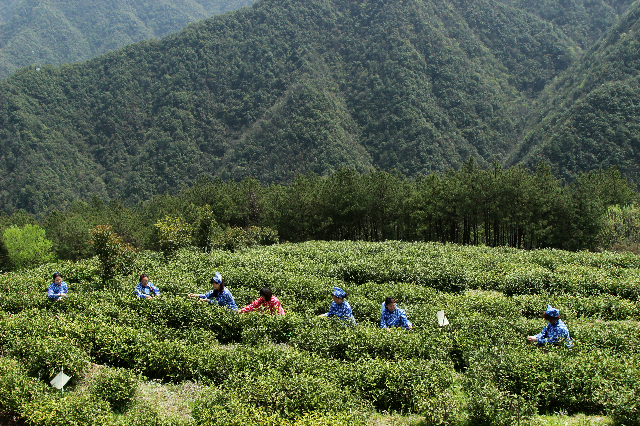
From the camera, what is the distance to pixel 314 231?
49938 mm

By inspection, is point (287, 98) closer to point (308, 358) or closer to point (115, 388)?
point (308, 358)

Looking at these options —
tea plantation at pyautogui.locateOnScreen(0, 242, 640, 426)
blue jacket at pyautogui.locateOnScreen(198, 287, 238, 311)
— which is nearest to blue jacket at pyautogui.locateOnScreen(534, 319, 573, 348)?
tea plantation at pyautogui.locateOnScreen(0, 242, 640, 426)

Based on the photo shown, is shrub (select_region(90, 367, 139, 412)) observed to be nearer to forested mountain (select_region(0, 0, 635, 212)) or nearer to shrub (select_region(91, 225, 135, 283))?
shrub (select_region(91, 225, 135, 283))

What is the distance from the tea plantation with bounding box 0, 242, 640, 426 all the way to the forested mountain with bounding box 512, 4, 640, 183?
7783cm

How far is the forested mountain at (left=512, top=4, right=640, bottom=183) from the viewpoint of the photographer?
264 ft

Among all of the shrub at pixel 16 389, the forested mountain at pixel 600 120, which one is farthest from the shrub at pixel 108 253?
the forested mountain at pixel 600 120

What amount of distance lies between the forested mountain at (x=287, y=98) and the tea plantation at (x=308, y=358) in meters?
98.6

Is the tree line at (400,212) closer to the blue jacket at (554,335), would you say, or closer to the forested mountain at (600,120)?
the blue jacket at (554,335)

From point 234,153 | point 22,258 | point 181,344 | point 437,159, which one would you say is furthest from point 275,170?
point 181,344

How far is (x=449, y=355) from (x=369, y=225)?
142ft

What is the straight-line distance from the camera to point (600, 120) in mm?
84312

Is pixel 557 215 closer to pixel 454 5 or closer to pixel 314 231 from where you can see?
pixel 314 231

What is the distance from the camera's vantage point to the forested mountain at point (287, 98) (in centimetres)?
11938

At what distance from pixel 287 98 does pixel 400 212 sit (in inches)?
4024
